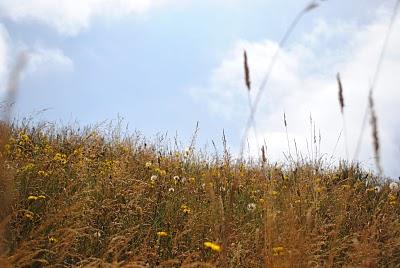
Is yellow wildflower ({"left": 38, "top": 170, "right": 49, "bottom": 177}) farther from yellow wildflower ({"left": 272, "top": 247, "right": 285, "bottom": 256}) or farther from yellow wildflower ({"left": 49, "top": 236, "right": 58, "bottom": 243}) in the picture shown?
yellow wildflower ({"left": 272, "top": 247, "right": 285, "bottom": 256})

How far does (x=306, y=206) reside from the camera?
450 centimetres

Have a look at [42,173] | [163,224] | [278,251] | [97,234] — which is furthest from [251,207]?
[42,173]

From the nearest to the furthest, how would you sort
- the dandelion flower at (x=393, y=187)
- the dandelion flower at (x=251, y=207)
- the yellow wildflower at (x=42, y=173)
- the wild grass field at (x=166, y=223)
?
the wild grass field at (x=166, y=223) < the yellow wildflower at (x=42, y=173) < the dandelion flower at (x=251, y=207) < the dandelion flower at (x=393, y=187)

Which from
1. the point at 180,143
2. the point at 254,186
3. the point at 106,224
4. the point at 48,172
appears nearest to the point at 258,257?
the point at 106,224

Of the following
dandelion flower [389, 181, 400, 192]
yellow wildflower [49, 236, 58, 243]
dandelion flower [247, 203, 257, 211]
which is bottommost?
yellow wildflower [49, 236, 58, 243]

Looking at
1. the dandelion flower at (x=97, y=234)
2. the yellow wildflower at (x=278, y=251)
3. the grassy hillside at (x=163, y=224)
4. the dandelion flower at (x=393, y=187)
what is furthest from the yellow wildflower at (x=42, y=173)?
the dandelion flower at (x=393, y=187)

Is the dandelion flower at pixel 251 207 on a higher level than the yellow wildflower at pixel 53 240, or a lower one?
higher

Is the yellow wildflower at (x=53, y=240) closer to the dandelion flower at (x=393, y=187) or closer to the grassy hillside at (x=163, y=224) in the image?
the grassy hillside at (x=163, y=224)

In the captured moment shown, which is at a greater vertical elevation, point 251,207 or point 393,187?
point 393,187

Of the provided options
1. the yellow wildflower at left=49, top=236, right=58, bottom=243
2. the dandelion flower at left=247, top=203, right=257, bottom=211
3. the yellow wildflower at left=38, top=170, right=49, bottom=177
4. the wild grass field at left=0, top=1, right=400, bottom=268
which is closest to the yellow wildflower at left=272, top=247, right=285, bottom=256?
the wild grass field at left=0, top=1, right=400, bottom=268

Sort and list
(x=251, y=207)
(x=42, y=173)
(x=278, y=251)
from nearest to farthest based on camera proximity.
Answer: (x=278, y=251), (x=42, y=173), (x=251, y=207)

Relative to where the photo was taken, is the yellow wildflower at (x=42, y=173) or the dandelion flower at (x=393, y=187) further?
the dandelion flower at (x=393, y=187)

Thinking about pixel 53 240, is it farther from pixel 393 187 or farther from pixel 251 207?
pixel 393 187

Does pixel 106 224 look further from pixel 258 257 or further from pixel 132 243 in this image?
pixel 258 257
